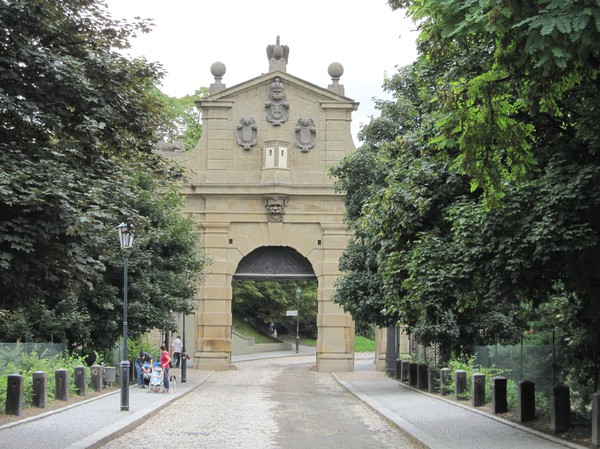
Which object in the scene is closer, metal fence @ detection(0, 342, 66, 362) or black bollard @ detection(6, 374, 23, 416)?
black bollard @ detection(6, 374, 23, 416)

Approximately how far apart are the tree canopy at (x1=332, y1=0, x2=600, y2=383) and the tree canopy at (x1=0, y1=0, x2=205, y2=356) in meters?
4.88

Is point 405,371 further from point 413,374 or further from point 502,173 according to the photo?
point 502,173

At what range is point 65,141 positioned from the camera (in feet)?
45.3

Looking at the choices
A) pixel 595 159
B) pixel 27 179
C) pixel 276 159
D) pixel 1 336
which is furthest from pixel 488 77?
pixel 276 159

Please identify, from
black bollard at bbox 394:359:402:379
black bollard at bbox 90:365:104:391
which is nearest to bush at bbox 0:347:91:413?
black bollard at bbox 90:365:104:391

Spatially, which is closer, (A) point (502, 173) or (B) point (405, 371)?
(A) point (502, 173)

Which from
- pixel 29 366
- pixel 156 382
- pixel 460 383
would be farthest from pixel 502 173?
pixel 156 382

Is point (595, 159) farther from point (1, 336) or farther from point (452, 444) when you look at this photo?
point (1, 336)

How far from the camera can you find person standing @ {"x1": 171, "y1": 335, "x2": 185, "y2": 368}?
4188cm

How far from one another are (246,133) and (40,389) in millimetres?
26529

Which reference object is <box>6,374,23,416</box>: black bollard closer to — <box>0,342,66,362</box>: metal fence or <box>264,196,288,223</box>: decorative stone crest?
<box>0,342,66,362</box>: metal fence

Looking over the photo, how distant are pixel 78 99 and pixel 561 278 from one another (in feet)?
27.1

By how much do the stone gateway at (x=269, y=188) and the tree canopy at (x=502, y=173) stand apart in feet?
73.1

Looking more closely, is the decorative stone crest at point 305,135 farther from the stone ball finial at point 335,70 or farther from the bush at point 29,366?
the bush at point 29,366
